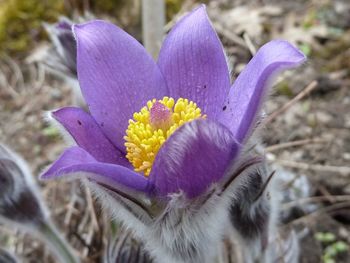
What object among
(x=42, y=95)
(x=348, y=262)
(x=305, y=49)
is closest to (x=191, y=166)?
(x=348, y=262)

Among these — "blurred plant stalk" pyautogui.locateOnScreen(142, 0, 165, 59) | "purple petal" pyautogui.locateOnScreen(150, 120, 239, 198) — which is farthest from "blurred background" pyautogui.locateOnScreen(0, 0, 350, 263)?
"purple petal" pyautogui.locateOnScreen(150, 120, 239, 198)

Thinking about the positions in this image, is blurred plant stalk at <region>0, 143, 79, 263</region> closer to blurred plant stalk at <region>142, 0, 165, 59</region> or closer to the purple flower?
the purple flower

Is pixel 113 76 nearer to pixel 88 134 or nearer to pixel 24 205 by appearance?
pixel 88 134

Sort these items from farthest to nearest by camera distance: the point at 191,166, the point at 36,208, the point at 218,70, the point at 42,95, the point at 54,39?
the point at 42,95
the point at 54,39
the point at 36,208
the point at 218,70
the point at 191,166

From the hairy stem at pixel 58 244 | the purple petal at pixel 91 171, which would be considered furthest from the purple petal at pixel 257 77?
the hairy stem at pixel 58 244

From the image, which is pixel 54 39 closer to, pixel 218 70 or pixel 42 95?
pixel 218 70

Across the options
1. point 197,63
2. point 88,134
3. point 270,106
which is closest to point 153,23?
Answer: point 270,106

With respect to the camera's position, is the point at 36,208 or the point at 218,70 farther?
the point at 36,208
